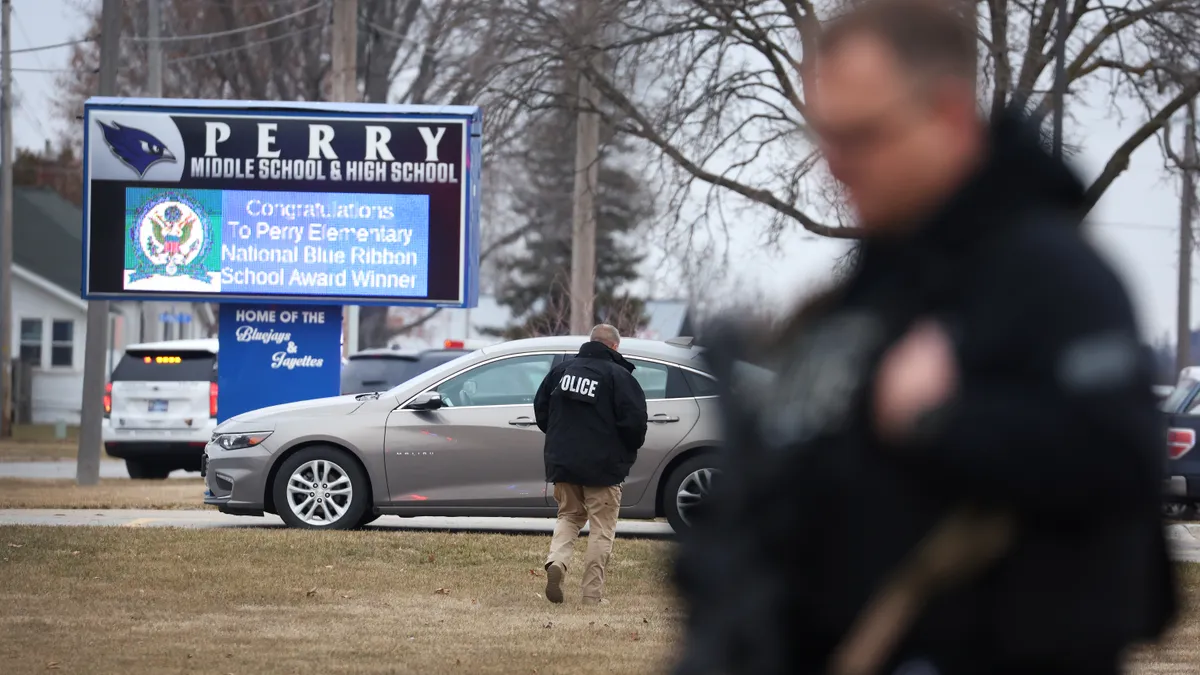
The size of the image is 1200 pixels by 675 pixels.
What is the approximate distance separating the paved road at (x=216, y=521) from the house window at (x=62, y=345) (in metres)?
37.5

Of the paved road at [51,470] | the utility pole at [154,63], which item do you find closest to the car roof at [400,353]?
the paved road at [51,470]

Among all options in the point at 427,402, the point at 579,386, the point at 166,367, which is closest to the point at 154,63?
the point at 166,367

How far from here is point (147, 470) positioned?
2288cm

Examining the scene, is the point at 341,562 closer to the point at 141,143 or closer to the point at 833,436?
the point at 141,143

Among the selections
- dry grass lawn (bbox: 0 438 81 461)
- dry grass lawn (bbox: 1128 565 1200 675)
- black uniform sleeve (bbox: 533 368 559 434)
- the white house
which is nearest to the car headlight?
black uniform sleeve (bbox: 533 368 559 434)

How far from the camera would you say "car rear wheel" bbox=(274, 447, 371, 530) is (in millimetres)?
13266

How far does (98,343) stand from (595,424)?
39.9 feet

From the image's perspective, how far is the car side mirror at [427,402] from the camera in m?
13.2

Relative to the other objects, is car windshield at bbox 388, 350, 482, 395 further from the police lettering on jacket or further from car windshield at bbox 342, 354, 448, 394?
car windshield at bbox 342, 354, 448, 394

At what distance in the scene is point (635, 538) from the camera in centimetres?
1357

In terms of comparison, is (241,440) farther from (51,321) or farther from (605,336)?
(51,321)

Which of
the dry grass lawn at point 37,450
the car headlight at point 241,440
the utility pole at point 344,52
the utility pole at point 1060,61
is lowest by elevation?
the dry grass lawn at point 37,450

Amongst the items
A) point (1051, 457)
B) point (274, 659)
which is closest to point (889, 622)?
point (1051, 457)

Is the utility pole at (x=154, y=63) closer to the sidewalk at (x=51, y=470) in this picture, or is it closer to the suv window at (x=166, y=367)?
the suv window at (x=166, y=367)
